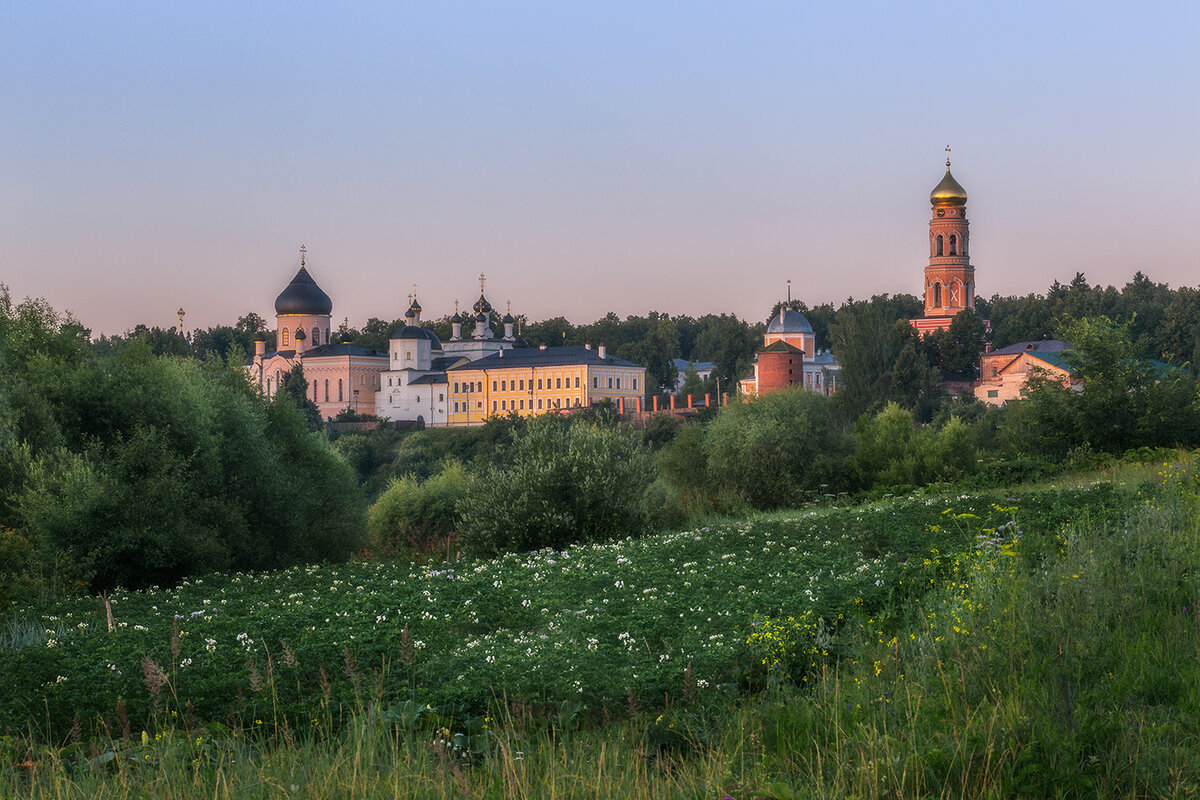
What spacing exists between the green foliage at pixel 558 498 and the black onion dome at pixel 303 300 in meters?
106

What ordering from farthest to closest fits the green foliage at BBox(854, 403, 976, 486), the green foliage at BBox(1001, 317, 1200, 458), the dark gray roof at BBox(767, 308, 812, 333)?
the dark gray roof at BBox(767, 308, 812, 333), the green foliage at BBox(854, 403, 976, 486), the green foliage at BBox(1001, 317, 1200, 458)

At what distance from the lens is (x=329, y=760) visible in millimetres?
5074

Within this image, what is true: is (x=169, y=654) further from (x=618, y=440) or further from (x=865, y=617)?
(x=618, y=440)

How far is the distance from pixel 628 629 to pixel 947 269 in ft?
331

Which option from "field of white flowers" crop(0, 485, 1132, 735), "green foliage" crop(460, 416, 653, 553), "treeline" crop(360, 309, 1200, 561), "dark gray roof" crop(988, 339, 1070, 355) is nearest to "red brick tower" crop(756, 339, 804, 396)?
"dark gray roof" crop(988, 339, 1070, 355)

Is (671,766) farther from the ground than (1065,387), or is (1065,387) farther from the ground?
(1065,387)

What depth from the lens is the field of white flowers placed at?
7082 millimetres

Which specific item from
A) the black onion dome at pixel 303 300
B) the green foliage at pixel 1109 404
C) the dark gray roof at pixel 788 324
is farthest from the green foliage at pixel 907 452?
the black onion dome at pixel 303 300

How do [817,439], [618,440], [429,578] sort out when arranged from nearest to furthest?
[429,578] < [618,440] < [817,439]

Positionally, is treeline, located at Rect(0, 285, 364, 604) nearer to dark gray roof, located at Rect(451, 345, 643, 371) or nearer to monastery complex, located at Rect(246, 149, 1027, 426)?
monastery complex, located at Rect(246, 149, 1027, 426)

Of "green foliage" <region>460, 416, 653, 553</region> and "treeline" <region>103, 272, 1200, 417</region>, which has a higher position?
"treeline" <region>103, 272, 1200, 417</region>

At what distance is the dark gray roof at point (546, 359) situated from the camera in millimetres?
108250

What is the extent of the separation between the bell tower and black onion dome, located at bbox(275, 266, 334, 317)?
192 ft

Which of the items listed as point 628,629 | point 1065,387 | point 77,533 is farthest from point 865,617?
point 1065,387
